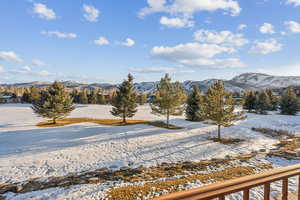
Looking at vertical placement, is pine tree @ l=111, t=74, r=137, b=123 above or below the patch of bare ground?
above

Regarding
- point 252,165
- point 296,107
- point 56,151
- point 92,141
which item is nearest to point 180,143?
point 252,165

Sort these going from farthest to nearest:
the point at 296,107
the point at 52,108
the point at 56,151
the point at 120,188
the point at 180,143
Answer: the point at 296,107
the point at 52,108
the point at 180,143
the point at 56,151
the point at 120,188

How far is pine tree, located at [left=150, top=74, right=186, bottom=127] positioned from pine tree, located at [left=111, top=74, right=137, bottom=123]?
11.3 ft

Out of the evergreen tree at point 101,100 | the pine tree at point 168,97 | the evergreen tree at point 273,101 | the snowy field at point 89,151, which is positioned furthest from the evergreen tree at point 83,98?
the evergreen tree at point 273,101

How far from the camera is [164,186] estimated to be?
6.51m

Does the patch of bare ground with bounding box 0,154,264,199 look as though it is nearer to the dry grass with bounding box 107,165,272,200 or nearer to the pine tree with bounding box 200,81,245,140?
the dry grass with bounding box 107,165,272,200

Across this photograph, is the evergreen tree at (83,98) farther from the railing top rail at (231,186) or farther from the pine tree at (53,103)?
→ the railing top rail at (231,186)

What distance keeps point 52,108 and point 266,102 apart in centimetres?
4322

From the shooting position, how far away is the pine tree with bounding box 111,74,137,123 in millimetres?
21375

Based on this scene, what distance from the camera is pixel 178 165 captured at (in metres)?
9.11

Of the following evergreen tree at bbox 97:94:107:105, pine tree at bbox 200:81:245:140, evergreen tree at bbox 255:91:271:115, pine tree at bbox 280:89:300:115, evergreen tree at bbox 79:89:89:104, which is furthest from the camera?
evergreen tree at bbox 97:94:107:105

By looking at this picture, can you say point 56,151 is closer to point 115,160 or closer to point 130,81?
point 115,160

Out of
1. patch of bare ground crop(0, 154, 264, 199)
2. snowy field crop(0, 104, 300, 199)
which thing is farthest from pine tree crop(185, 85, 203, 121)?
patch of bare ground crop(0, 154, 264, 199)

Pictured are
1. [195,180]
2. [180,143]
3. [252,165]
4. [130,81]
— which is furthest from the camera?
[130,81]
